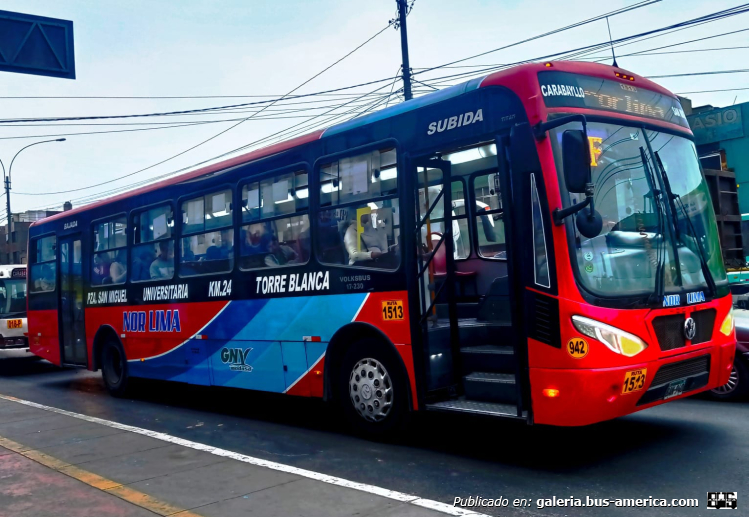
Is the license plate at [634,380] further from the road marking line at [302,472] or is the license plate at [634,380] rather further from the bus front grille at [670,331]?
the road marking line at [302,472]

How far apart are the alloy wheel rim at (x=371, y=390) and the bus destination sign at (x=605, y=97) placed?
300cm

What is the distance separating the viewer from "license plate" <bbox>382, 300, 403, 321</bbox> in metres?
6.93

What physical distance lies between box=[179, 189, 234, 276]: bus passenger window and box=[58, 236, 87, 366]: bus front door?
3.61 meters

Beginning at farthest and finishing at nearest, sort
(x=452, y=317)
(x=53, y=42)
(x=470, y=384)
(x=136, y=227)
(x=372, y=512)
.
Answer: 1. (x=136, y=227)
2. (x=53, y=42)
3. (x=452, y=317)
4. (x=470, y=384)
5. (x=372, y=512)

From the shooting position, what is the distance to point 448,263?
279 inches

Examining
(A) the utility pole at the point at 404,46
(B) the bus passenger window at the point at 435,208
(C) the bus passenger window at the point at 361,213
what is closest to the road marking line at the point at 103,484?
(C) the bus passenger window at the point at 361,213

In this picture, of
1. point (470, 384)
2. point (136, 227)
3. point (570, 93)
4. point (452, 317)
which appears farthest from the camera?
point (136, 227)

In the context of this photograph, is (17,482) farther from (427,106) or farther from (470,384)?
(427,106)

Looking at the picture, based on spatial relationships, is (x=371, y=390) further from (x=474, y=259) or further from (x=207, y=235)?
(x=207, y=235)

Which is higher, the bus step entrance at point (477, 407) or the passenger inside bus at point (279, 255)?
the passenger inside bus at point (279, 255)

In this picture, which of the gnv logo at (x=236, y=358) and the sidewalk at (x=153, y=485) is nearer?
the sidewalk at (x=153, y=485)

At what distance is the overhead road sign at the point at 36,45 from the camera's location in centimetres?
910

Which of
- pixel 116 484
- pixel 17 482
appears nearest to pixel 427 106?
pixel 116 484

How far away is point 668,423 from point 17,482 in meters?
6.08
